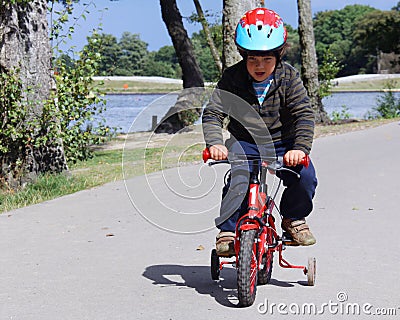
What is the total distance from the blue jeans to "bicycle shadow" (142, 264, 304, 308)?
19.0 inches

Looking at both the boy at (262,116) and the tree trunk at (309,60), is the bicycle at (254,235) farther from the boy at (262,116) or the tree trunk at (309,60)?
the tree trunk at (309,60)

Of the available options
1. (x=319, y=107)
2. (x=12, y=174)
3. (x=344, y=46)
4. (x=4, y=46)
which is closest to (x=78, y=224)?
(x=12, y=174)

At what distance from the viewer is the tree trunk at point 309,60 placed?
21.9m

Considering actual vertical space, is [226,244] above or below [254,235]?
below

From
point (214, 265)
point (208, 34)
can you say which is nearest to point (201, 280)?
point (214, 265)

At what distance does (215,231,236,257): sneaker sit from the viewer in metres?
5.09

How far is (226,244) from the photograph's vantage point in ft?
16.7

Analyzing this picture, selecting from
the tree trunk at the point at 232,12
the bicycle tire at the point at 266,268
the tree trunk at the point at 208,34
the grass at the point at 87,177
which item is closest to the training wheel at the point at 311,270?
the bicycle tire at the point at 266,268

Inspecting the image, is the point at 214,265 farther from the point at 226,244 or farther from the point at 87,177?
the point at 87,177

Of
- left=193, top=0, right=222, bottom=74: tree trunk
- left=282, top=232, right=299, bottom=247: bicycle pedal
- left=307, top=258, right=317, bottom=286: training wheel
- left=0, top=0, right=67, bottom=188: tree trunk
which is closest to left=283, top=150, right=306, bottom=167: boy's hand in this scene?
left=282, top=232, right=299, bottom=247: bicycle pedal

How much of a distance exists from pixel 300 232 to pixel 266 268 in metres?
0.33

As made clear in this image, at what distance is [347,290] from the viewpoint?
17.5 feet

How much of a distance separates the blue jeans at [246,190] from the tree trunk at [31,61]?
5.34 metres

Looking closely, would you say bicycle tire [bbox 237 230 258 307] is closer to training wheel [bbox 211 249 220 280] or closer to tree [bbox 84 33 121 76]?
training wheel [bbox 211 249 220 280]
